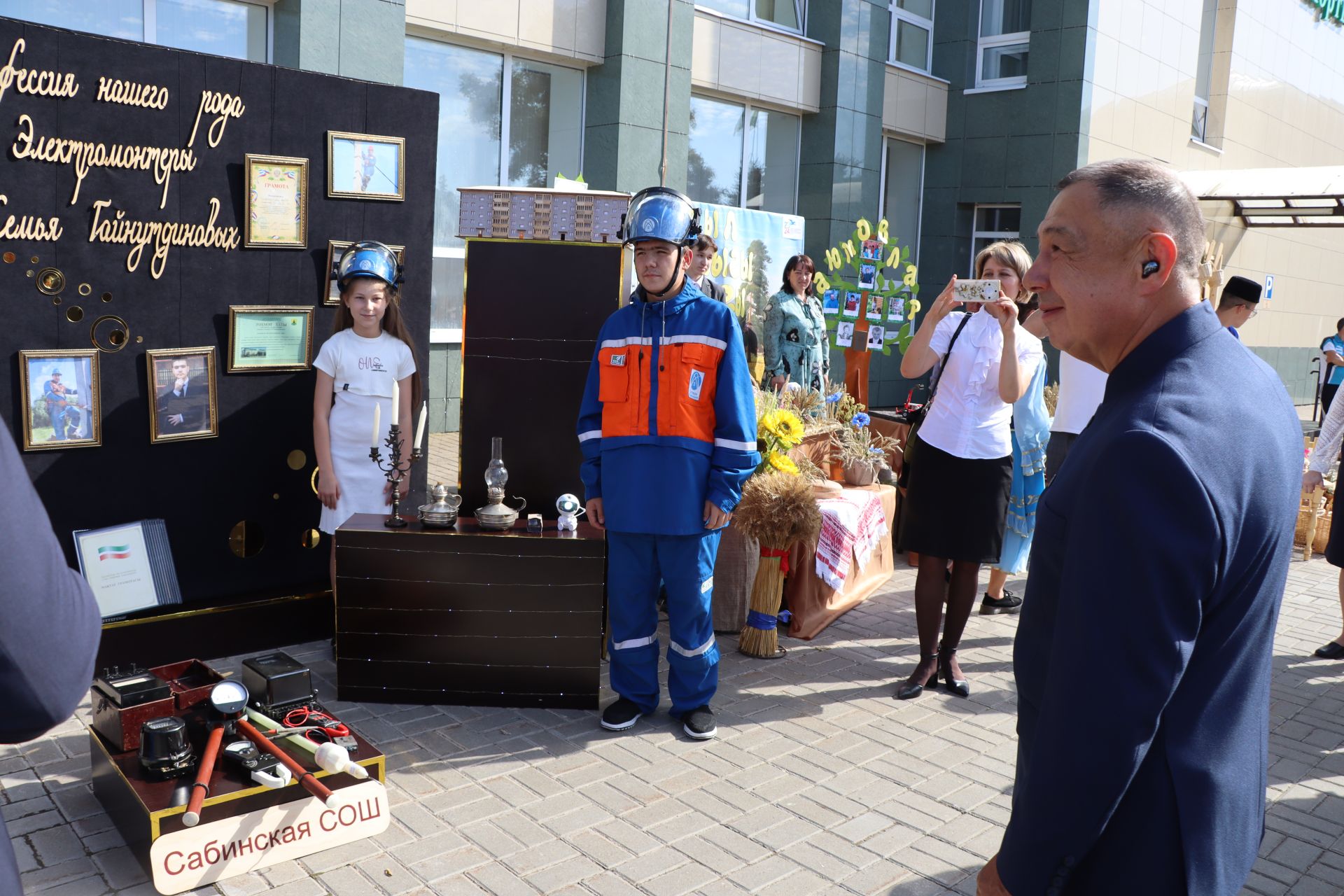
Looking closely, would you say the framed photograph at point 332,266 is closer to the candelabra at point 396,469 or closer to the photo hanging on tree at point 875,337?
the candelabra at point 396,469

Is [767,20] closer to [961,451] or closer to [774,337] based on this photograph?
[774,337]

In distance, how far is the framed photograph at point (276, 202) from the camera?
18.3 feet

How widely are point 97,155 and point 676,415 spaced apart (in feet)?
9.78

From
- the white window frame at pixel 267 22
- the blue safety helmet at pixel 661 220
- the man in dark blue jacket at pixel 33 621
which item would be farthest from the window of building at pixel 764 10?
the man in dark blue jacket at pixel 33 621

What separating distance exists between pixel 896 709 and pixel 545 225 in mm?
3045

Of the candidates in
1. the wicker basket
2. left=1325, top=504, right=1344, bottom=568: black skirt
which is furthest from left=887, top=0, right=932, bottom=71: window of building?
left=1325, top=504, right=1344, bottom=568: black skirt

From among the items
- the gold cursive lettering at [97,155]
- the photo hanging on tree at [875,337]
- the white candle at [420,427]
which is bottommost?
the white candle at [420,427]

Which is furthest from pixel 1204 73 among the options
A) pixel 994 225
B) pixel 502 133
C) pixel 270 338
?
pixel 270 338

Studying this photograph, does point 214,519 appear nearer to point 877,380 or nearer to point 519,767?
point 519,767

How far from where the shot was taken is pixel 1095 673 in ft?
5.26

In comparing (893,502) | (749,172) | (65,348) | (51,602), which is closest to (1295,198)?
(749,172)

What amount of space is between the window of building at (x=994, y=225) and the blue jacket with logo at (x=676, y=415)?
14.5m

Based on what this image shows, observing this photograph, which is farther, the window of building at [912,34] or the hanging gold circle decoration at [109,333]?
the window of building at [912,34]

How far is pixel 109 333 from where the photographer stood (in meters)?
5.20
